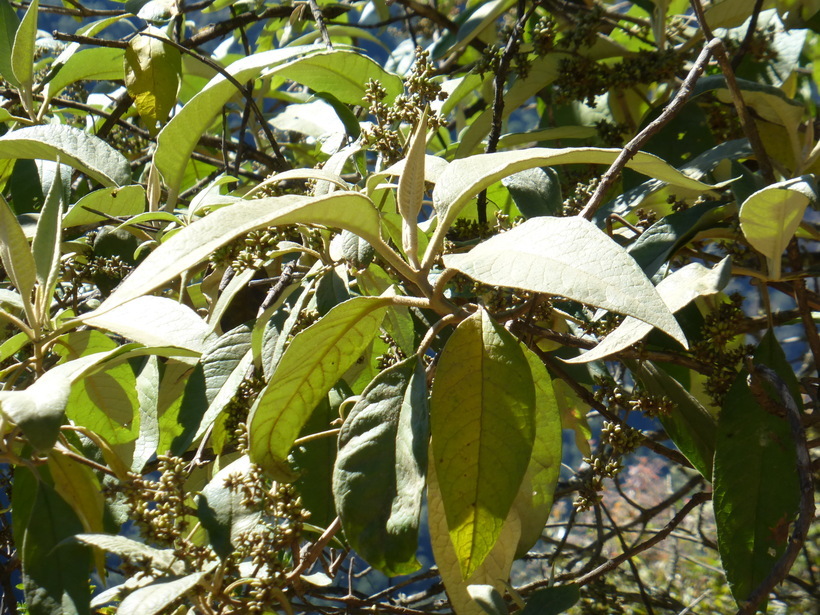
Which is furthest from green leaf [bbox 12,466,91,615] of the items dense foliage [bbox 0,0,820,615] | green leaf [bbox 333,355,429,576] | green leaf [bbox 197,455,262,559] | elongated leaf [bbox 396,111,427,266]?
elongated leaf [bbox 396,111,427,266]

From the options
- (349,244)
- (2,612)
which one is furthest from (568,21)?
(2,612)

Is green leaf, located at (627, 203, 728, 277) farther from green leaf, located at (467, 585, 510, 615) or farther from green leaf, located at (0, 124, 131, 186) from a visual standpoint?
green leaf, located at (0, 124, 131, 186)

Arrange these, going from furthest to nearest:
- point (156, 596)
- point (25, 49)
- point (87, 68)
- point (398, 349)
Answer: point (87, 68)
point (25, 49)
point (398, 349)
point (156, 596)

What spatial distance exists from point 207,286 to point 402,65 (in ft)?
3.66

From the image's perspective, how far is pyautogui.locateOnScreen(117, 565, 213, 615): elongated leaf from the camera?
603mm

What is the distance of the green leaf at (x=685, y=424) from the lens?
85 cm

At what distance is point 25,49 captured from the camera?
3.78 ft

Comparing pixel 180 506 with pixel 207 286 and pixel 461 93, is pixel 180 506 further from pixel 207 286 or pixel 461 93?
A: pixel 461 93

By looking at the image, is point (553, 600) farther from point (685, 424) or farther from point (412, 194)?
point (412, 194)

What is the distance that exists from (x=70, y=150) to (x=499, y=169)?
72 cm

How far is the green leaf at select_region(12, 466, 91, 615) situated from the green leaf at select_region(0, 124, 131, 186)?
1.46 feet

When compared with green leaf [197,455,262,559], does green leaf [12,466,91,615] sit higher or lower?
lower

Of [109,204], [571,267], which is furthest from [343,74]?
[571,267]

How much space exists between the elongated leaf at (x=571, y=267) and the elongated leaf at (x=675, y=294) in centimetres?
9
